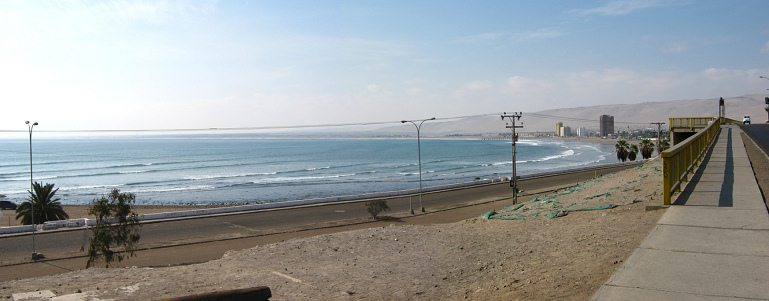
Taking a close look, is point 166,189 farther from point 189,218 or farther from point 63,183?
point 189,218

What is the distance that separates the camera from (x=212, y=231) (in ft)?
111

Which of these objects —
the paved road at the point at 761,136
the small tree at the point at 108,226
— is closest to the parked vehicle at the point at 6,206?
the small tree at the point at 108,226

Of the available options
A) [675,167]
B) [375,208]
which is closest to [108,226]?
[375,208]

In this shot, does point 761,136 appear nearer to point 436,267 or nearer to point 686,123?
point 686,123

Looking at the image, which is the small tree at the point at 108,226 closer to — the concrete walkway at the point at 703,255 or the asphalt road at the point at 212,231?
the asphalt road at the point at 212,231

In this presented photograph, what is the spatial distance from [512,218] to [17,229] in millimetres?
31451

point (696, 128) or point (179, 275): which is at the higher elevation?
point (696, 128)

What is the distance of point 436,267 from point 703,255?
541cm

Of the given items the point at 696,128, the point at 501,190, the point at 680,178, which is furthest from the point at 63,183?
the point at 680,178

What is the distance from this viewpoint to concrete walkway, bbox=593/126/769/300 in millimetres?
5691

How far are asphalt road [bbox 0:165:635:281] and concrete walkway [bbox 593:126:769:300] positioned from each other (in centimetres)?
1949

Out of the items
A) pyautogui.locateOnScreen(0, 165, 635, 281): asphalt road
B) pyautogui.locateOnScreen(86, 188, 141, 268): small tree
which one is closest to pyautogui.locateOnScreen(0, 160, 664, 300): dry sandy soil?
pyautogui.locateOnScreen(86, 188, 141, 268): small tree

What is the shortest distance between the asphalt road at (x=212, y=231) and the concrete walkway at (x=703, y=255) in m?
19.5

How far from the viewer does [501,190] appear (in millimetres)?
55875
